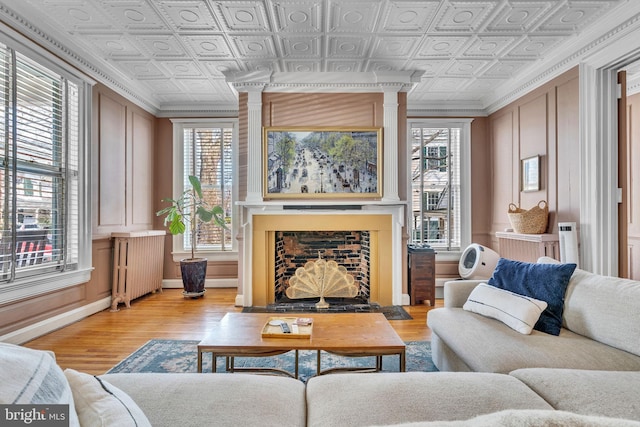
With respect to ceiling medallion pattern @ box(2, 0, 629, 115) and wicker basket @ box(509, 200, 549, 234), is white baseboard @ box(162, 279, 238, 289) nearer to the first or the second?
ceiling medallion pattern @ box(2, 0, 629, 115)

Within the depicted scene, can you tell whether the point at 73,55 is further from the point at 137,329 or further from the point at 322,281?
the point at 322,281

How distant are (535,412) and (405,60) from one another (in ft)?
12.5

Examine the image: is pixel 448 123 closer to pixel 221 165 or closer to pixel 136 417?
pixel 221 165

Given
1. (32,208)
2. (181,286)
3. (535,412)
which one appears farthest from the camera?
(181,286)

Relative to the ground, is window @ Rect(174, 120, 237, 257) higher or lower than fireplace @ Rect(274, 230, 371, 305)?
higher

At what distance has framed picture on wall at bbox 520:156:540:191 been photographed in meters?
3.96

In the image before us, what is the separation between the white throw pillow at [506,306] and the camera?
189cm

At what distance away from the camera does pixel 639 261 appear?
404 cm

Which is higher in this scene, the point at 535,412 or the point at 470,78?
the point at 470,78

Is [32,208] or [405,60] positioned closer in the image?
[32,208]

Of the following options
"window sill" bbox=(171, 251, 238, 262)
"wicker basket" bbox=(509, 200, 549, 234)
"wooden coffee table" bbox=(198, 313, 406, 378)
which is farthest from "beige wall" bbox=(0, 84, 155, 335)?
"wicker basket" bbox=(509, 200, 549, 234)

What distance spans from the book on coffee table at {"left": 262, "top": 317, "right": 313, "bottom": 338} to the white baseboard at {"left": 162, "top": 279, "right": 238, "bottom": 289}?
3.06 metres

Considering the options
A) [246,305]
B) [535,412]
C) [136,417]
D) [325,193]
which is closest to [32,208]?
[246,305]

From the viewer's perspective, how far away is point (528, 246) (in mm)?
3859
